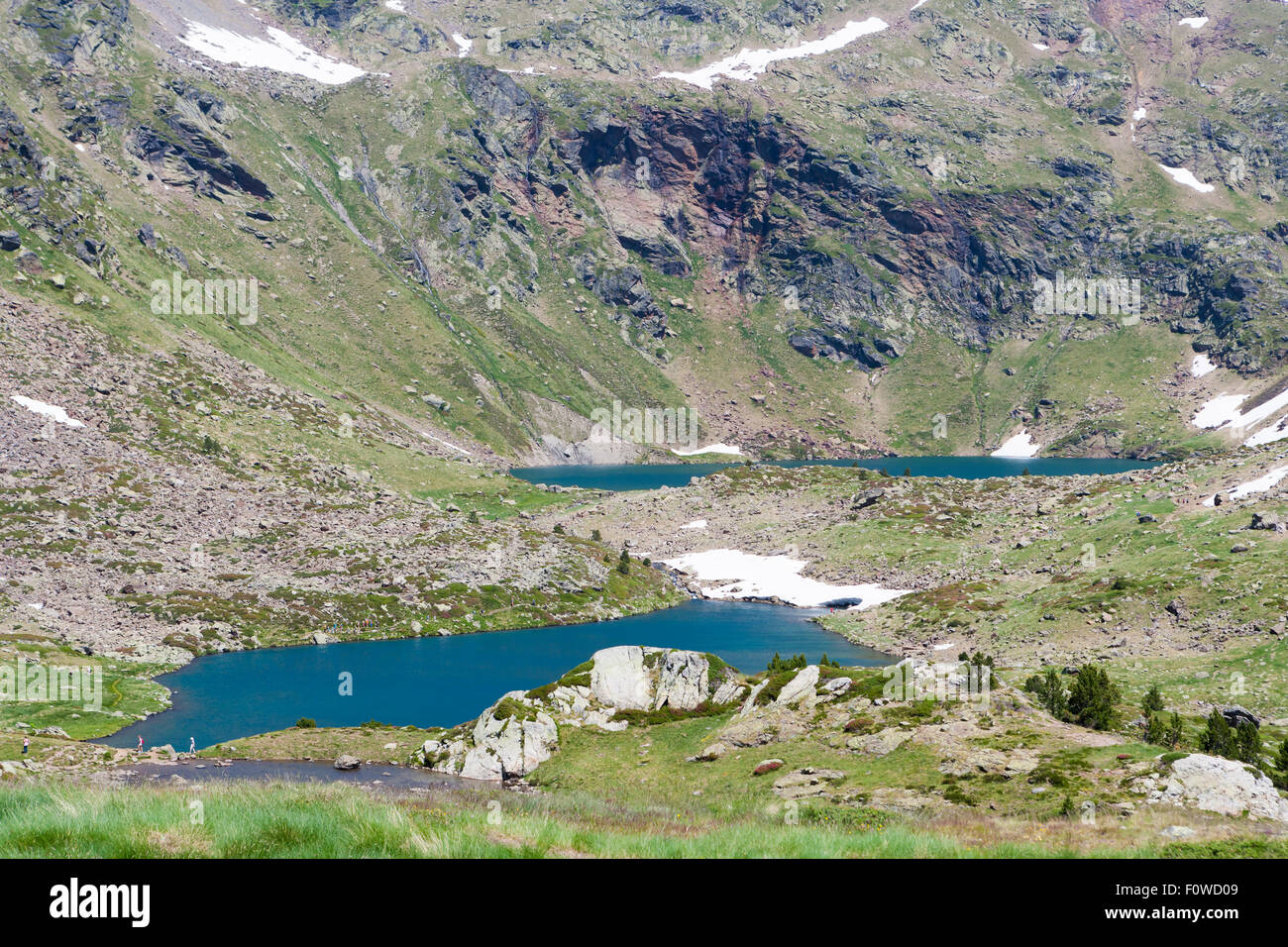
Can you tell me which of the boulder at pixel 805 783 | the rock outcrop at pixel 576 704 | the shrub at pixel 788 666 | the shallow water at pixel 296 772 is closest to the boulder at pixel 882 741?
the boulder at pixel 805 783

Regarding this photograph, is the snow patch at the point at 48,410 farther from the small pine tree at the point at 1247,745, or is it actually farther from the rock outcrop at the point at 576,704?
the small pine tree at the point at 1247,745

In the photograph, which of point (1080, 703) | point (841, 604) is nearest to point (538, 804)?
point (1080, 703)

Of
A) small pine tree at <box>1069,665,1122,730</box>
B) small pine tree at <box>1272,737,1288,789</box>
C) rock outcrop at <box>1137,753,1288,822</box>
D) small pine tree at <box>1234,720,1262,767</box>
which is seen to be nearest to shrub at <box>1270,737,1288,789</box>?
small pine tree at <box>1272,737,1288,789</box>

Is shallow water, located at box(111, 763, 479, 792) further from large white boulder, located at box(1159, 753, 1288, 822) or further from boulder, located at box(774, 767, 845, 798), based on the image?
large white boulder, located at box(1159, 753, 1288, 822)

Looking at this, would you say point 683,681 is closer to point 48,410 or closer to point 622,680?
point 622,680
